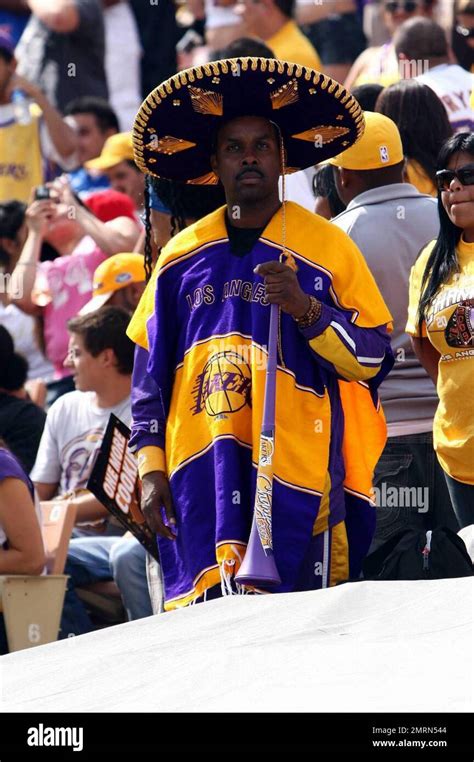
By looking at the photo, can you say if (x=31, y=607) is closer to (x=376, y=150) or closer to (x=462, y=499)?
(x=462, y=499)

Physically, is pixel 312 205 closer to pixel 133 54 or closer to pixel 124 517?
pixel 124 517

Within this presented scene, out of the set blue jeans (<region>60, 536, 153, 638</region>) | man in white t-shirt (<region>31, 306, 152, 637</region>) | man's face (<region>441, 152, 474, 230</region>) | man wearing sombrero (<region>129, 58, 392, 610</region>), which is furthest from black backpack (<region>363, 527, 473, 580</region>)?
man in white t-shirt (<region>31, 306, 152, 637</region>)

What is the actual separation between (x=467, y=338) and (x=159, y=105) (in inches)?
46.0

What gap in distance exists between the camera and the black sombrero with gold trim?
15.1 feet

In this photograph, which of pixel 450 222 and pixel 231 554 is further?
pixel 450 222

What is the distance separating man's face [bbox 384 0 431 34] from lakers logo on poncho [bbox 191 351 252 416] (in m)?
5.25

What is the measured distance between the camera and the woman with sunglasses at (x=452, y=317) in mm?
5027

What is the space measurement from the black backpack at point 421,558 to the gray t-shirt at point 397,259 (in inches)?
48.4

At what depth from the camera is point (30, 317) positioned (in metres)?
8.79

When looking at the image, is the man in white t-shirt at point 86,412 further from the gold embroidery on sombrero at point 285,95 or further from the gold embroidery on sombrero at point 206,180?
the gold embroidery on sombrero at point 285,95

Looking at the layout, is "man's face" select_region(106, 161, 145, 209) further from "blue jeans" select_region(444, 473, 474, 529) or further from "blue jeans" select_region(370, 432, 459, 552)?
"blue jeans" select_region(444, 473, 474, 529)
